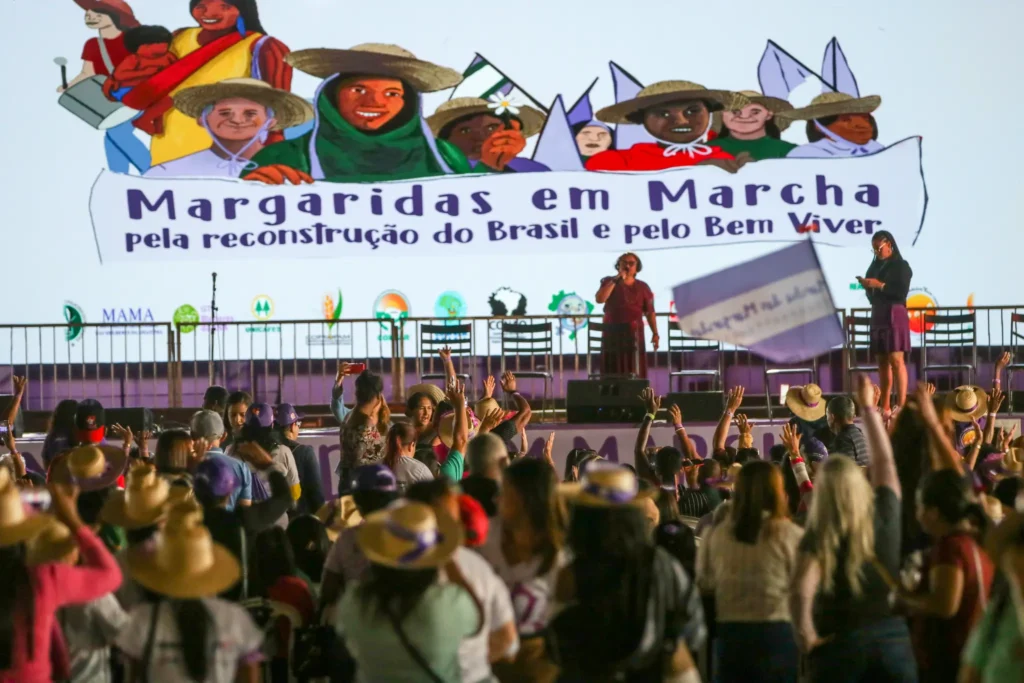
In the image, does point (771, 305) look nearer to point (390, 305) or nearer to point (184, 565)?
point (184, 565)

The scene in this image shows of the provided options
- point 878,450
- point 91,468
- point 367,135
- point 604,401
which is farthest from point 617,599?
point 367,135

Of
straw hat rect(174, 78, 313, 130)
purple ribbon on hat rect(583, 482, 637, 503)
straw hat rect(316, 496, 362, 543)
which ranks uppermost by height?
straw hat rect(174, 78, 313, 130)

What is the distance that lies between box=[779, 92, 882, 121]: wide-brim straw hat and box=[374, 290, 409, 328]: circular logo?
12.8 feet

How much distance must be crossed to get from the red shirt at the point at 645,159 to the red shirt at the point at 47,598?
8940mm

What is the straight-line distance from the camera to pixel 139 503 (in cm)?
334

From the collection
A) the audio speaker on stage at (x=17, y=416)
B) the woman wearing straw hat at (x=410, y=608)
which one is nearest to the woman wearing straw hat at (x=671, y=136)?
the audio speaker on stage at (x=17, y=416)

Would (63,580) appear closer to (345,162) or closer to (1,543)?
(1,543)

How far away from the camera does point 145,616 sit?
283 centimetres

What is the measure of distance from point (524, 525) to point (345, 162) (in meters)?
8.91

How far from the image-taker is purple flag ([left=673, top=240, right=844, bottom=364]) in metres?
4.15

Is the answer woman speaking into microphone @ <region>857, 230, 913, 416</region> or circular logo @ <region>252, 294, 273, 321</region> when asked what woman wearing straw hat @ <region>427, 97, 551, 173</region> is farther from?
woman speaking into microphone @ <region>857, 230, 913, 416</region>

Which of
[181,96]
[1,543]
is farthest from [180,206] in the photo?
[1,543]

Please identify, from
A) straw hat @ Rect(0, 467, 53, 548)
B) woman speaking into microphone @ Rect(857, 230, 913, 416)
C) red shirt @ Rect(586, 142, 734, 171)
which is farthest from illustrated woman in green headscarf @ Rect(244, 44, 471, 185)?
straw hat @ Rect(0, 467, 53, 548)

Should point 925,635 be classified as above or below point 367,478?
below
